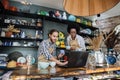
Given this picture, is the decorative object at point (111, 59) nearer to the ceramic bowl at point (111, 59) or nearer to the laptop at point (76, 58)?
the ceramic bowl at point (111, 59)

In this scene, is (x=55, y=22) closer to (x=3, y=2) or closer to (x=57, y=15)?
(x=57, y=15)

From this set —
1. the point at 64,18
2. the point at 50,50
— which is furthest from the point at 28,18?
the point at 50,50

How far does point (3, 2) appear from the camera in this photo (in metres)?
4.29

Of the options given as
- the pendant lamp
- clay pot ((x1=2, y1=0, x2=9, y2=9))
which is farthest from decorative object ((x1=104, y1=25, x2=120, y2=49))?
the pendant lamp

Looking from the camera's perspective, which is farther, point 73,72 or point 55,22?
point 55,22

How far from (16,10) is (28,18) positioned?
0.52m

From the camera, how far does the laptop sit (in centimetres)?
151

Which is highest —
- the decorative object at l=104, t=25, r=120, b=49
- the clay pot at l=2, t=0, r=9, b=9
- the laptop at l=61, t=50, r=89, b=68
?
the clay pot at l=2, t=0, r=9, b=9

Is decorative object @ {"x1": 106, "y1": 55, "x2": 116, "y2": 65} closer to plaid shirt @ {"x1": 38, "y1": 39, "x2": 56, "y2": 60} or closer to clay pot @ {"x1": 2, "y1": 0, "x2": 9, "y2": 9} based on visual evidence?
plaid shirt @ {"x1": 38, "y1": 39, "x2": 56, "y2": 60}

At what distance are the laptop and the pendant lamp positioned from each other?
0.55 metres

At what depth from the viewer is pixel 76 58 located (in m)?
1.54

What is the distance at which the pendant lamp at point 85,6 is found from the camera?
37.9 inches

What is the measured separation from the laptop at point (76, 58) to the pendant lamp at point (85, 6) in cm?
55

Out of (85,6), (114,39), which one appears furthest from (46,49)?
(114,39)
